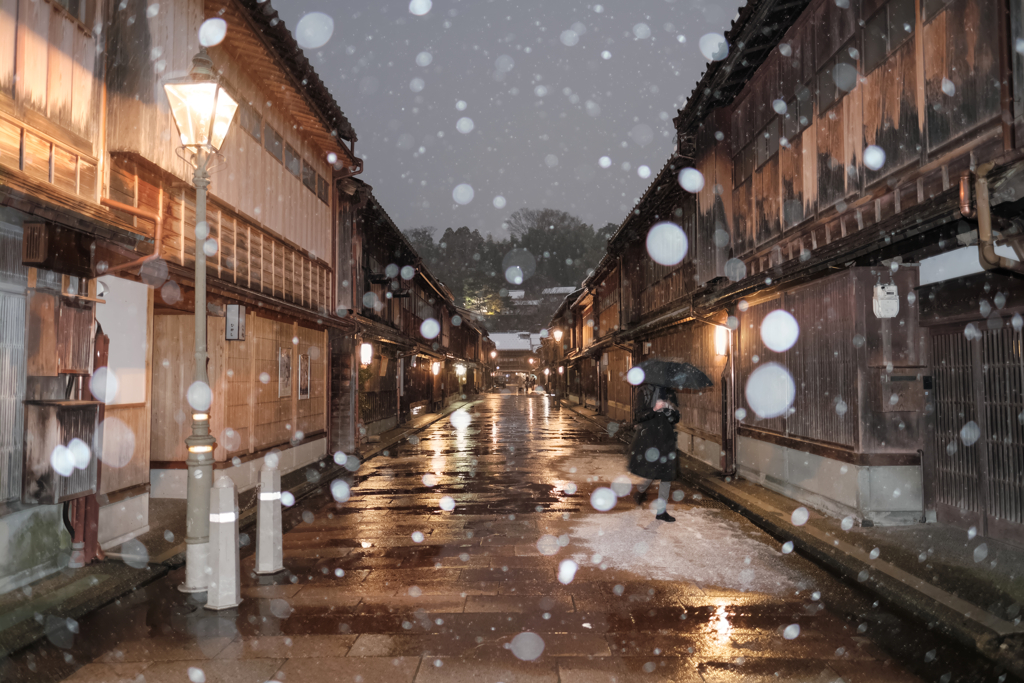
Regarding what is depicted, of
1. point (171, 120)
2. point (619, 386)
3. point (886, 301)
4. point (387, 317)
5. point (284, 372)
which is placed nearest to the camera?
point (886, 301)

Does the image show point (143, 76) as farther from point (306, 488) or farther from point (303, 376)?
point (303, 376)

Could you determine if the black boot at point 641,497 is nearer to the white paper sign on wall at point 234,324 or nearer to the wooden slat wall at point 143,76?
the white paper sign on wall at point 234,324

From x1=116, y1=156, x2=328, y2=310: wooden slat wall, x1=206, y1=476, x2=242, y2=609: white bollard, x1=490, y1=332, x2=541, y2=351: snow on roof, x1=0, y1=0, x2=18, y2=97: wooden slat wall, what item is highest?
x1=490, y1=332, x2=541, y2=351: snow on roof

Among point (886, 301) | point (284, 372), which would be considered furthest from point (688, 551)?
point (284, 372)

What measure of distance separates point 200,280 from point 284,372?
809 cm

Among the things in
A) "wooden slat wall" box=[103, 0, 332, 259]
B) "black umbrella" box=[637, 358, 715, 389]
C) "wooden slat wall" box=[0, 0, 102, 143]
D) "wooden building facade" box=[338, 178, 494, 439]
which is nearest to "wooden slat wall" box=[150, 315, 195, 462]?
"wooden slat wall" box=[103, 0, 332, 259]

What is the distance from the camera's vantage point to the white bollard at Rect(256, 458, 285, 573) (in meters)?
7.16

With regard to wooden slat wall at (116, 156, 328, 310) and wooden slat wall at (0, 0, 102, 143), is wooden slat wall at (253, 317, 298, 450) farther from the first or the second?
wooden slat wall at (0, 0, 102, 143)

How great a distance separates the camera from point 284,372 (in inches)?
586

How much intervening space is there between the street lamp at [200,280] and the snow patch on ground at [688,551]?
4147mm

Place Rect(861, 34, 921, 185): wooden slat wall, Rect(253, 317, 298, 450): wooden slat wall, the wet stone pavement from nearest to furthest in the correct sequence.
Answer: the wet stone pavement < Rect(861, 34, 921, 185): wooden slat wall < Rect(253, 317, 298, 450): wooden slat wall

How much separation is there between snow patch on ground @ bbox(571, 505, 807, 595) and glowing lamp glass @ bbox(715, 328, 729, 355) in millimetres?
4718

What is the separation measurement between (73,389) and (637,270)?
2056 centimetres

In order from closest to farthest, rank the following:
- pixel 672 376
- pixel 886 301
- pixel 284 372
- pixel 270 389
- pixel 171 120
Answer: pixel 886 301 < pixel 171 120 < pixel 672 376 < pixel 270 389 < pixel 284 372
